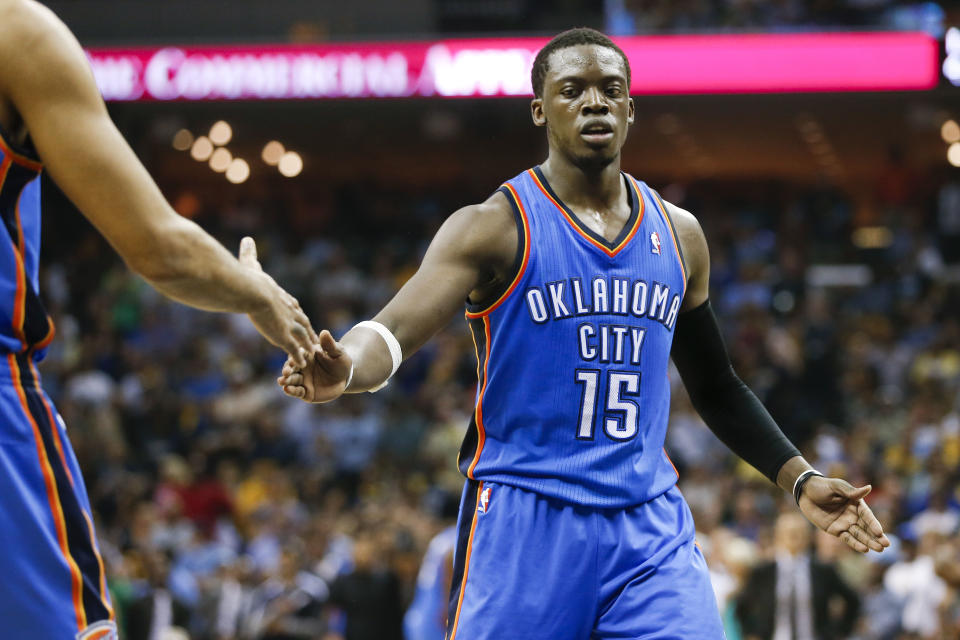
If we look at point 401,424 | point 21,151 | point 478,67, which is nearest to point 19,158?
point 21,151

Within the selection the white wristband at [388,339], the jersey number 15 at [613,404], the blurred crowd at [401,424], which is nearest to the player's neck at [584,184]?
the jersey number 15 at [613,404]

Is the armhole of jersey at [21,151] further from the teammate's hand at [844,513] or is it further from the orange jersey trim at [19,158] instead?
the teammate's hand at [844,513]

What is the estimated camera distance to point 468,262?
370 cm

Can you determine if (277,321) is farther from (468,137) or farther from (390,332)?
(468,137)

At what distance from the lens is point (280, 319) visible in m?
2.69

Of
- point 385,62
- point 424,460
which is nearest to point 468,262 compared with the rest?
point 424,460

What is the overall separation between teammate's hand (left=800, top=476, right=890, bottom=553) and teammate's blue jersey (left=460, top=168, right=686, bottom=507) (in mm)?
464

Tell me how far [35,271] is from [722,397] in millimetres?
2427

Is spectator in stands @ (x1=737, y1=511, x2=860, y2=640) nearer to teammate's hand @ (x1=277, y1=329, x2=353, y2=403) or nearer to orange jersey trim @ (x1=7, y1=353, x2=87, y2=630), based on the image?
teammate's hand @ (x1=277, y1=329, x2=353, y2=403)

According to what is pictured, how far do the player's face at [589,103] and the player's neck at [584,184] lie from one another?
0.15 feet

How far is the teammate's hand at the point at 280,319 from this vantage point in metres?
2.66

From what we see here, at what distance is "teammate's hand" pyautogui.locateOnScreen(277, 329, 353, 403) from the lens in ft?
10.4

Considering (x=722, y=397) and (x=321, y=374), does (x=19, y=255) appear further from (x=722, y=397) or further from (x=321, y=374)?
(x=722, y=397)

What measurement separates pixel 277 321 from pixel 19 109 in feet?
2.22
